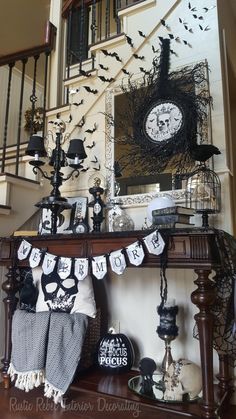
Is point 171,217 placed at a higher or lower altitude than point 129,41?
lower

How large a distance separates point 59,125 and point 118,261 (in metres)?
1.30

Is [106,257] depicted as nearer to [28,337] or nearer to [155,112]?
[28,337]

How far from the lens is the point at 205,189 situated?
1694 millimetres

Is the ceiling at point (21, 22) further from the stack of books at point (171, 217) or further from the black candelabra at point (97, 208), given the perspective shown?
the stack of books at point (171, 217)

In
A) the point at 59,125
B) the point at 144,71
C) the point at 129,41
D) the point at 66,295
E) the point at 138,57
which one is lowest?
the point at 66,295

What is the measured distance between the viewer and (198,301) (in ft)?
4.27

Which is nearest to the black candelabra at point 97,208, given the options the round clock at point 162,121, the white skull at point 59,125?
the round clock at point 162,121

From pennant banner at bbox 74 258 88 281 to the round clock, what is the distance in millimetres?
939

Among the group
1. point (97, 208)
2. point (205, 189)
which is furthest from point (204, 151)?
point (97, 208)

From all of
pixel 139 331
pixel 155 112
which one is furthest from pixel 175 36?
pixel 139 331

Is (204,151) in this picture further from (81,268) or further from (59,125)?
(59,125)

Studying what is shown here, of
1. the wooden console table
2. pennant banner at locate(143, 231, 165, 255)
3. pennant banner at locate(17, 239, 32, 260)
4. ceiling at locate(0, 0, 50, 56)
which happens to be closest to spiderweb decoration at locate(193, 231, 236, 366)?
the wooden console table

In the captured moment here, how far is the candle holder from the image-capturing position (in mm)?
1623

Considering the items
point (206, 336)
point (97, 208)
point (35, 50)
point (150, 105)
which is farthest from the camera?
point (35, 50)
